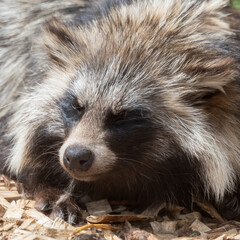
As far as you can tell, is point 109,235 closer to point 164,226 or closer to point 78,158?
point 164,226

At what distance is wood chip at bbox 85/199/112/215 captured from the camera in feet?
12.9

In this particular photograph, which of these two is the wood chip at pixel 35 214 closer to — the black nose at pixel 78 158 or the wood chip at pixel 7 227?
the wood chip at pixel 7 227

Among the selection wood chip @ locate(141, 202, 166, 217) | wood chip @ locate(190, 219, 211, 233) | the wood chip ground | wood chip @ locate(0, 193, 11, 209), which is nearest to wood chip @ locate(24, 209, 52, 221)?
the wood chip ground

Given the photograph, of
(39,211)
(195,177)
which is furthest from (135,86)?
(39,211)

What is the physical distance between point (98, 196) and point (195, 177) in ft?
2.49

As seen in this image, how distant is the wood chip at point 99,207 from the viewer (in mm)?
3939

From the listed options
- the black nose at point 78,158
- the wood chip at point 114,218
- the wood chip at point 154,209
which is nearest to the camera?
the black nose at point 78,158

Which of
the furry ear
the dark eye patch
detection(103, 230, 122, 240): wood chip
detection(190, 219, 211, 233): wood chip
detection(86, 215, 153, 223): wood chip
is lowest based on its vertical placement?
detection(190, 219, 211, 233): wood chip

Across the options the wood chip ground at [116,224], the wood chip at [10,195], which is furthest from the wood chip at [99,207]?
the wood chip at [10,195]

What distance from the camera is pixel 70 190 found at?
4059 mm

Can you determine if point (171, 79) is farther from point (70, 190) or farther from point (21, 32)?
point (21, 32)

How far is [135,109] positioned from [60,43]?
783 millimetres

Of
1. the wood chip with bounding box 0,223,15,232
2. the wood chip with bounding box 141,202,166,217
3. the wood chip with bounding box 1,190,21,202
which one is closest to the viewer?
the wood chip with bounding box 0,223,15,232

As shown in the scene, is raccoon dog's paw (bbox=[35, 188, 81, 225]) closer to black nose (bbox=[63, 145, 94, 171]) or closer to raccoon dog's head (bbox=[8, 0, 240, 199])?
raccoon dog's head (bbox=[8, 0, 240, 199])
